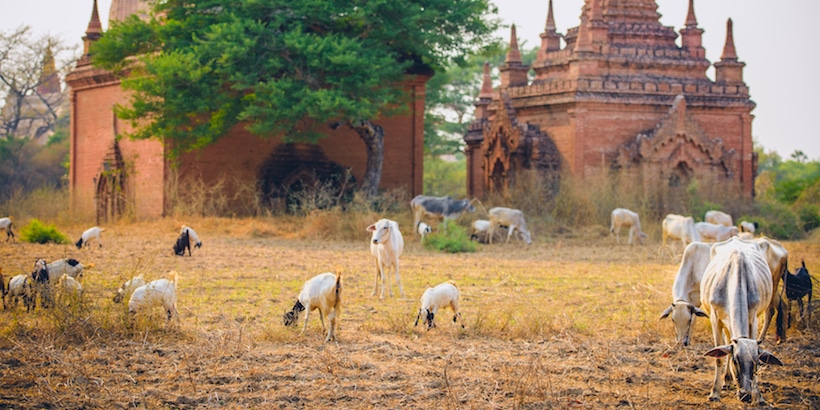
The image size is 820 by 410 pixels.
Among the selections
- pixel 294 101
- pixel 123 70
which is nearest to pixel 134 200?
pixel 123 70

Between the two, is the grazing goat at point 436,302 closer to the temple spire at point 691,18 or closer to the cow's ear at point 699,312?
the cow's ear at point 699,312

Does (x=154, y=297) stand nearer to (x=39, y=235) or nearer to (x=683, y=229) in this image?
(x=39, y=235)

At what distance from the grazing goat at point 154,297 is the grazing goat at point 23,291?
1.07 metres

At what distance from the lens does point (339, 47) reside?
20.9m

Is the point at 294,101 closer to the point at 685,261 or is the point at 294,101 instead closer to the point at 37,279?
the point at 37,279

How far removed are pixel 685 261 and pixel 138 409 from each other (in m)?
4.69

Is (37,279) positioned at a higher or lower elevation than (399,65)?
lower

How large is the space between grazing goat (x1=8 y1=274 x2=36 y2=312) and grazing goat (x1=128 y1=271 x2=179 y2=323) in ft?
3.50

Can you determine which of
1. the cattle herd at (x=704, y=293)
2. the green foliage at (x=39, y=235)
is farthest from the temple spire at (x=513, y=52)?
the cattle herd at (x=704, y=293)

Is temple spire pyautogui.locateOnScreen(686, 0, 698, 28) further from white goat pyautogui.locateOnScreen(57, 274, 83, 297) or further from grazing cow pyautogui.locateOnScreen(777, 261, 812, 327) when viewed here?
white goat pyautogui.locateOnScreen(57, 274, 83, 297)

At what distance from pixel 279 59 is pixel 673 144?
10.6m

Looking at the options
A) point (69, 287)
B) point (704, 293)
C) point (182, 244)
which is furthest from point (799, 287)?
point (182, 244)

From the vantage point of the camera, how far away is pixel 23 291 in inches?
355

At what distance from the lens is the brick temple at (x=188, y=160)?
2469 centimetres
